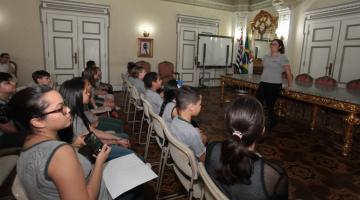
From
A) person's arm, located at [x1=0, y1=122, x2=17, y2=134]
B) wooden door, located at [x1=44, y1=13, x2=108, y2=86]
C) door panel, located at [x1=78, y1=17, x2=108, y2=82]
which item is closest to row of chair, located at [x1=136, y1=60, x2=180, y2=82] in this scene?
door panel, located at [x1=78, y1=17, x2=108, y2=82]

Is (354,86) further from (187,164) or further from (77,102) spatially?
(77,102)

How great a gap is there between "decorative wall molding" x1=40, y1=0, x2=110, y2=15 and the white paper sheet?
6285 mm

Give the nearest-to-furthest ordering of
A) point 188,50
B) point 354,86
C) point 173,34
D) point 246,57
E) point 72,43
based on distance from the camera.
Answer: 1. point 354,86
2. point 72,43
3. point 173,34
4. point 246,57
5. point 188,50

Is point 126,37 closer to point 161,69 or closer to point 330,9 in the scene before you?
point 161,69

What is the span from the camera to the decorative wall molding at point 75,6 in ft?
19.8

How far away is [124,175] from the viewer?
1.30 meters

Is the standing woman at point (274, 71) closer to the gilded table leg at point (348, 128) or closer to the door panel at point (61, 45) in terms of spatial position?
the gilded table leg at point (348, 128)

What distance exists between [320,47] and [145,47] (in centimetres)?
529

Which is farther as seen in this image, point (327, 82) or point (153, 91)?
point (327, 82)

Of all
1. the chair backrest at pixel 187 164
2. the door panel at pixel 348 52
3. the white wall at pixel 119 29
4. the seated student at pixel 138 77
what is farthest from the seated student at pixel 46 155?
the door panel at pixel 348 52

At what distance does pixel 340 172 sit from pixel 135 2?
6872 millimetres

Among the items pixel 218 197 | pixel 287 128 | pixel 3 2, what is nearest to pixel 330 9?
pixel 287 128

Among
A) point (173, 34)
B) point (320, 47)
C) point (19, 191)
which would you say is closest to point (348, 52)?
point (320, 47)

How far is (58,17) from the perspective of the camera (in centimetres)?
620
